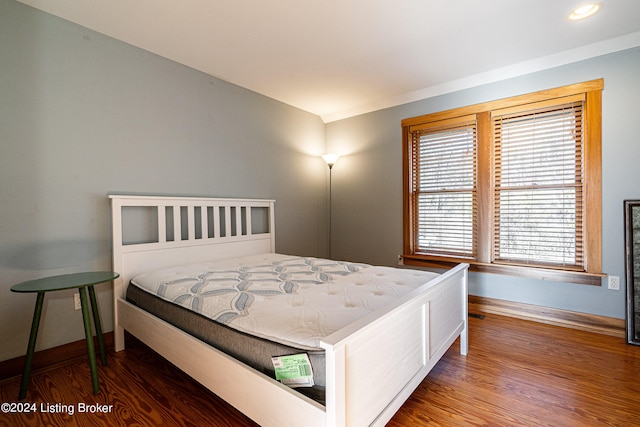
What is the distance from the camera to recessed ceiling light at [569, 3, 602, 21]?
186 centimetres

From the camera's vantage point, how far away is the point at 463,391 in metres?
1.62

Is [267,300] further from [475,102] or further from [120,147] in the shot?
[475,102]

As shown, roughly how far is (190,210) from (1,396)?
1.54 m

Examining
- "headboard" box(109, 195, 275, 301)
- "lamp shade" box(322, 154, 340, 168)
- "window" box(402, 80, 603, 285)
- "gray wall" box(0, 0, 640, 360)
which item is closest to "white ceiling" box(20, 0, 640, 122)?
"gray wall" box(0, 0, 640, 360)

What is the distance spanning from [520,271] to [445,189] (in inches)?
41.3

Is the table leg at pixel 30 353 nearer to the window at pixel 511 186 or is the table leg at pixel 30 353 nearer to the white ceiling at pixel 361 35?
the white ceiling at pixel 361 35

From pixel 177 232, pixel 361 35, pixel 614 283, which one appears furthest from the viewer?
pixel 177 232

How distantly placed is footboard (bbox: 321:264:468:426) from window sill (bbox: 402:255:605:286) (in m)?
1.36

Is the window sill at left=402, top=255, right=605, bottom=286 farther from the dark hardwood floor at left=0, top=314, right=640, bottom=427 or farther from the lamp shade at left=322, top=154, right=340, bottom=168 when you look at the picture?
the lamp shade at left=322, top=154, right=340, bottom=168

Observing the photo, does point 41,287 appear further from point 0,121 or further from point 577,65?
point 577,65

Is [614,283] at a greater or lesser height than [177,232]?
lesser

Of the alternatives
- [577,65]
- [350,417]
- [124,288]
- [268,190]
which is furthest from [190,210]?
[577,65]

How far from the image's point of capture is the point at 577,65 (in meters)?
2.41

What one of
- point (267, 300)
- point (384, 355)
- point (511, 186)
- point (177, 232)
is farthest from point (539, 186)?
point (177, 232)
